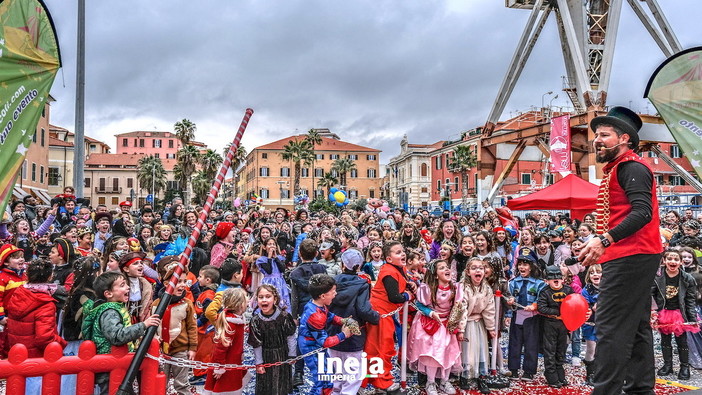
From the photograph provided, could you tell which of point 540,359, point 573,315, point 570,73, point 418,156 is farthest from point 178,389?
point 418,156

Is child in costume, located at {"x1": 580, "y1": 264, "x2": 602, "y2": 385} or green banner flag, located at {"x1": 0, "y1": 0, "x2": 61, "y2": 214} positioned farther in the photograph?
child in costume, located at {"x1": 580, "y1": 264, "x2": 602, "y2": 385}

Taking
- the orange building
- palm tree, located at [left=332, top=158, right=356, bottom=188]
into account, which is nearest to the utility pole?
the orange building

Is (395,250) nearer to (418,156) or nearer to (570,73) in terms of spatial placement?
(570,73)

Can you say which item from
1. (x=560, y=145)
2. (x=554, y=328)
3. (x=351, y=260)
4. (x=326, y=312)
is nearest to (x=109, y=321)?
(x=326, y=312)

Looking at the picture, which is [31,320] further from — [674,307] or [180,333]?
[674,307]

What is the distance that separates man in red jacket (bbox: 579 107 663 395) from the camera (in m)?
3.29

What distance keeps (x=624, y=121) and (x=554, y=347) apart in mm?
3573

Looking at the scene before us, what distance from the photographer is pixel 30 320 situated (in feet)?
15.6

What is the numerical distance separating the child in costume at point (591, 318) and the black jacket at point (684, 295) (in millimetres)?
726

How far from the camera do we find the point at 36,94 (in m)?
4.27

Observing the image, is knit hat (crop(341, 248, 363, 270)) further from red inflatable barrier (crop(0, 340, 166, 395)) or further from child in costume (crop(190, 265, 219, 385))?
red inflatable barrier (crop(0, 340, 166, 395))

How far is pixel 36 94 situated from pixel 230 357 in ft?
10.0

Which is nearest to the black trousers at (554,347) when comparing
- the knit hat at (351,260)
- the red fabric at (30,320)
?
the knit hat at (351,260)

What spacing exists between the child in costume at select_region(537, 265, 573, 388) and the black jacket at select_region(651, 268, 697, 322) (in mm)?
1415
